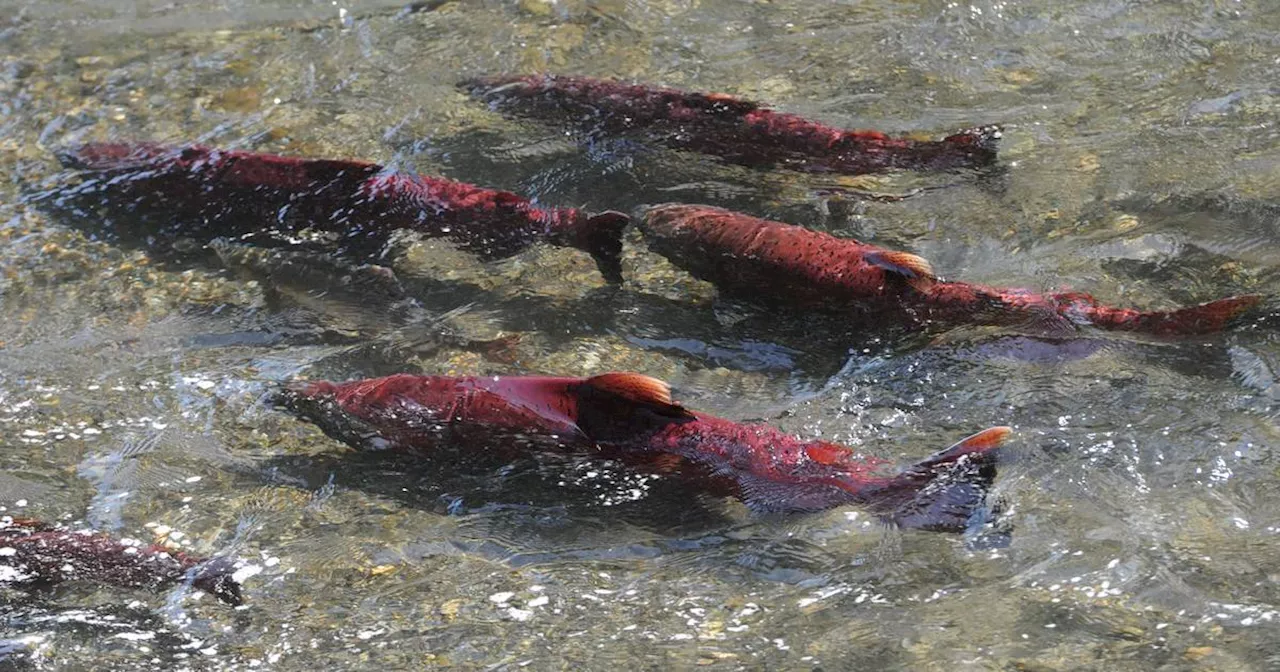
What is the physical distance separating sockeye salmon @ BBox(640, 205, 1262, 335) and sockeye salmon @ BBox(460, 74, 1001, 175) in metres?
0.63

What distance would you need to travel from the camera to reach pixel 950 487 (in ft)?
13.4

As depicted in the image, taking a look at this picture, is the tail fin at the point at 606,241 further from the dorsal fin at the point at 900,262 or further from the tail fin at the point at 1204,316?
the tail fin at the point at 1204,316

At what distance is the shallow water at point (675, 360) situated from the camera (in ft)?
13.1

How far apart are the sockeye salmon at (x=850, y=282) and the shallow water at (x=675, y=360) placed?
0.39 feet

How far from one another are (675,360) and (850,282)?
87cm

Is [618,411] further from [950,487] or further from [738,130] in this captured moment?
[738,130]

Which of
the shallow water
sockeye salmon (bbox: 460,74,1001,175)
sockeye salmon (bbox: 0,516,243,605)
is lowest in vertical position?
sockeye salmon (bbox: 0,516,243,605)

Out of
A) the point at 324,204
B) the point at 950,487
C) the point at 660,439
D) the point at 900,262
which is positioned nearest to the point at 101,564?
the point at 660,439

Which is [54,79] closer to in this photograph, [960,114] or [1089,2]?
[960,114]

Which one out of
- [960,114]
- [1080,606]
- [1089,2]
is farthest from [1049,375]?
[1089,2]

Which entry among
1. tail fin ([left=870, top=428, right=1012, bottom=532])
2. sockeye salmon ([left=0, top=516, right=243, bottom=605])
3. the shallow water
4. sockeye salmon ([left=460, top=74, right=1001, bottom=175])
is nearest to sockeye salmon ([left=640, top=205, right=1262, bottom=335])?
the shallow water

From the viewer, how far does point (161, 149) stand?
711 cm

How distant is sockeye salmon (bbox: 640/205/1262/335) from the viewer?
5027 mm

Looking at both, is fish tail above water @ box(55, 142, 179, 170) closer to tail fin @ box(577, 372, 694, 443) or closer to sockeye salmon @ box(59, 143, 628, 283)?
sockeye salmon @ box(59, 143, 628, 283)
